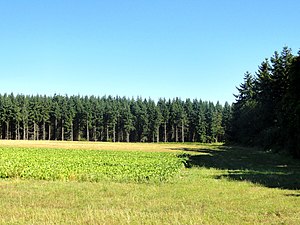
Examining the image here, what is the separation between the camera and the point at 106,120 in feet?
423


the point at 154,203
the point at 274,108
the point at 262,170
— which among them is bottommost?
the point at 262,170

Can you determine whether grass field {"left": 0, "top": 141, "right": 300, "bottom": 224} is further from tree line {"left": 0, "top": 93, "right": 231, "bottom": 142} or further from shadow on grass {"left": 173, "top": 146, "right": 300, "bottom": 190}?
tree line {"left": 0, "top": 93, "right": 231, "bottom": 142}

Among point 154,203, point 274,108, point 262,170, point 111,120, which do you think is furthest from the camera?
point 111,120

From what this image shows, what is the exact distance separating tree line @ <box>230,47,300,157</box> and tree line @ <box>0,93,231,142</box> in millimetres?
36408

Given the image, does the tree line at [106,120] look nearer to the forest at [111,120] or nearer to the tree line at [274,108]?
the forest at [111,120]

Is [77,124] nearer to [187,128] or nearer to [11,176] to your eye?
[187,128]

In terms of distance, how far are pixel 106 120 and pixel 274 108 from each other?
262 feet

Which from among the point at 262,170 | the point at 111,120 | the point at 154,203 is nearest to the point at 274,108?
the point at 262,170

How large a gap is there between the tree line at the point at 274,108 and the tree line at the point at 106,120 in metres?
36.4

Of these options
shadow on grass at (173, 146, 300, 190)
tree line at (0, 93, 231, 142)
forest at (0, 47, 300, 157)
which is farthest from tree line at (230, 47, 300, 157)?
tree line at (0, 93, 231, 142)

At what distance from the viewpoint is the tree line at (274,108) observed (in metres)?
36.8

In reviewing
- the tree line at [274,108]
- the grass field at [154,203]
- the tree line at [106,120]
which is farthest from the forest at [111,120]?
the grass field at [154,203]

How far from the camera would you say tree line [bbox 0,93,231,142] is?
11881cm

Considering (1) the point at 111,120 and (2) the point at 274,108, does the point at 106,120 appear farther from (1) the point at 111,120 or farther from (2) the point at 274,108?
(2) the point at 274,108
